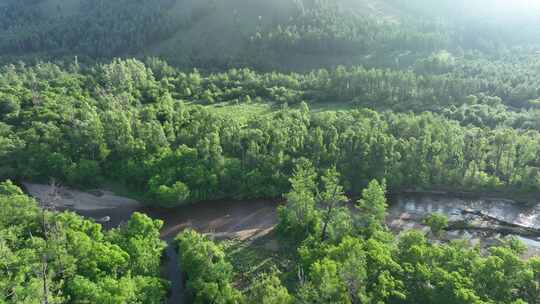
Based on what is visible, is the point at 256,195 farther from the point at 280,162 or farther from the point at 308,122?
the point at 308,122

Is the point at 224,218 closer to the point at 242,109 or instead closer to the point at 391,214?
the point at 391,214

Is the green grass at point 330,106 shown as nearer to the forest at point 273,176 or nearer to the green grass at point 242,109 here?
the forest at point 273,176

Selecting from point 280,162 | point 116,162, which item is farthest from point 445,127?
point 116,162

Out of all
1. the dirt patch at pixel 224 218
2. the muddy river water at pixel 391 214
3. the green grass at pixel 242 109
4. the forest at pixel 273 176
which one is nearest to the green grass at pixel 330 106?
the forest at pixel 273 176

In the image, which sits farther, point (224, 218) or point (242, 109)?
point (242, 109)

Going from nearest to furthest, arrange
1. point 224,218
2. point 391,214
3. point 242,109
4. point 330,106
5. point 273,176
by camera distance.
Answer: point 224,218
point 391,214
point 273,176
point 242,109
point 330,106

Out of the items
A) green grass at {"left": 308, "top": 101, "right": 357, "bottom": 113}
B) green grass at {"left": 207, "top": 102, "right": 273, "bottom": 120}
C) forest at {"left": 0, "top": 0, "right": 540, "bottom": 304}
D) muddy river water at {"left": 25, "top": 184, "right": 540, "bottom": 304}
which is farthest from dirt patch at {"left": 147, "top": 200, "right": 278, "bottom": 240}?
green grass at {"left": 308, "top": 101, "right": 357, "bottom": 113}

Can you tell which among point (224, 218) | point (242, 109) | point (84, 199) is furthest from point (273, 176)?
point (242, 109)
